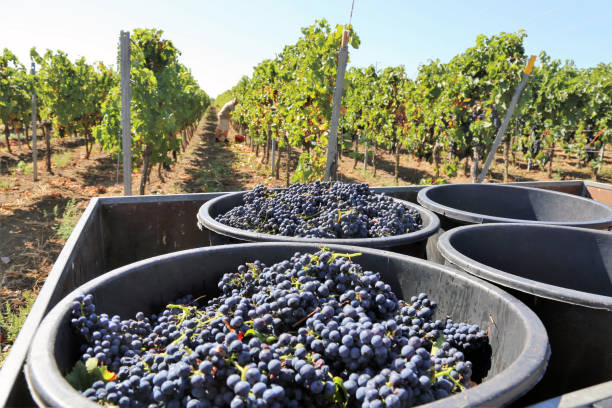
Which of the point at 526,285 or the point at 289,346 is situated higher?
the point at 526,285

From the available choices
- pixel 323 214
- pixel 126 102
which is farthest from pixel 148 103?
pixel 323 214

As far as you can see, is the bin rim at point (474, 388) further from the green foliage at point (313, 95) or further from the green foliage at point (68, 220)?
the green foliage at point (68, 220)

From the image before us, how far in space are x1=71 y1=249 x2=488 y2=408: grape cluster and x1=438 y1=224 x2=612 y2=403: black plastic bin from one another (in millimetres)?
288

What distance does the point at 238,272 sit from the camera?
1573 mm

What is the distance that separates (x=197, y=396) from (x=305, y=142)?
711 cm

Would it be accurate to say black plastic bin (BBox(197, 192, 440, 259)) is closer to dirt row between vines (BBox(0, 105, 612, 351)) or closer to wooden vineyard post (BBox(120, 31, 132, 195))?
wooden vineyard post (BBox(120, 31, 132, 195))

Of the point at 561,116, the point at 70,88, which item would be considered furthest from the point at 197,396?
the point at 561,116

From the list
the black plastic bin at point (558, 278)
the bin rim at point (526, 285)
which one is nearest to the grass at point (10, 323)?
the bin rim at point (526, 285)

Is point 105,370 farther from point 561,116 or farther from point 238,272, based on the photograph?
point 561,116

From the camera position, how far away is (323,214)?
87.4 inches

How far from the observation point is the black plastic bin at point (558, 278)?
1349 mm

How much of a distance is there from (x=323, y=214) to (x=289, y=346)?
119 cm

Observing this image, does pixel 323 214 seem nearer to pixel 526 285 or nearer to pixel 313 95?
pixel 526 285

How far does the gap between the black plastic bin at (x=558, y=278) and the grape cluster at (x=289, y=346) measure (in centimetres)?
29
